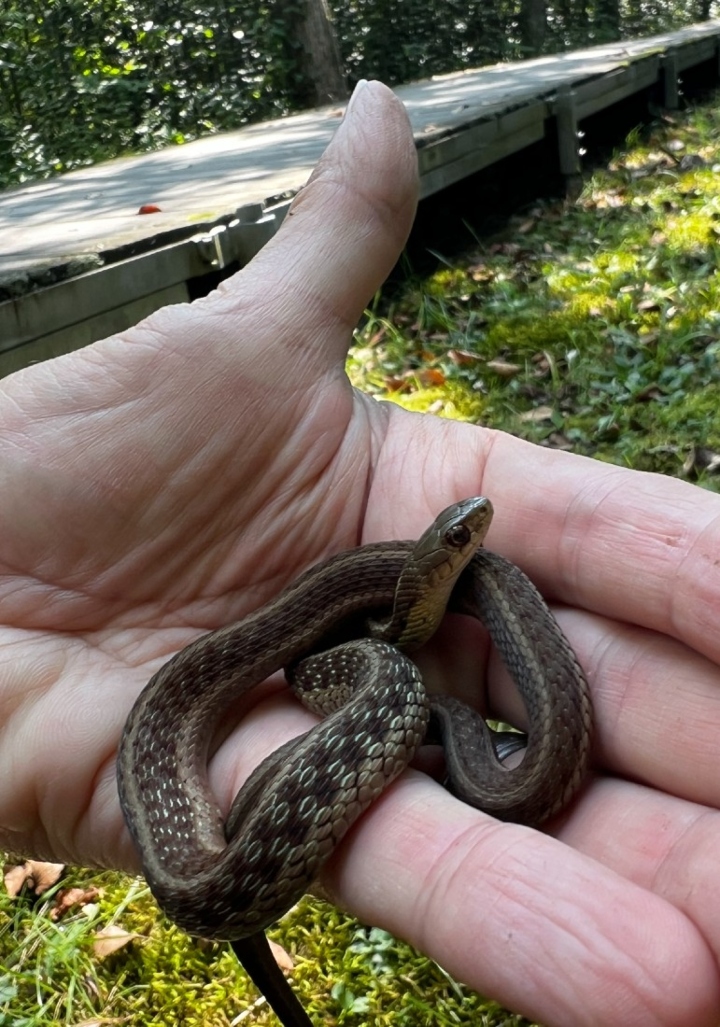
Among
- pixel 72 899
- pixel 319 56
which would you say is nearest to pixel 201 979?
pixel 72 899

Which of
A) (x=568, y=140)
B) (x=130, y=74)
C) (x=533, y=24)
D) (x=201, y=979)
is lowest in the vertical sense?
(x=201, y=979)

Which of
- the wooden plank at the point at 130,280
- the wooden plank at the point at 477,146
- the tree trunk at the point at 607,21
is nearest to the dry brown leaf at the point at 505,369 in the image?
the wooden plank at the point at 130,280

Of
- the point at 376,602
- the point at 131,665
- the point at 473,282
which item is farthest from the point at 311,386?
the point at 473,282

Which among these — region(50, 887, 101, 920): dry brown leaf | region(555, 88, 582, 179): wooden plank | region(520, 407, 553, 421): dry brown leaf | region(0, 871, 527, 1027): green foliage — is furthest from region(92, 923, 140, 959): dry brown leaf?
region(555, 88, 582, 179): wooden plank

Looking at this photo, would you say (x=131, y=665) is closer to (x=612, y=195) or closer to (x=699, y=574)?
(x=699, y=574)

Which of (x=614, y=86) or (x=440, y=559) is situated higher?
(x=614, y=86)

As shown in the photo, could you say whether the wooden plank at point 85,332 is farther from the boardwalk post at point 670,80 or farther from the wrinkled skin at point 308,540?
the boardwalk post at point 670,80

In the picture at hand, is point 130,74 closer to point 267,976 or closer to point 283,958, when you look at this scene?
point 283,958

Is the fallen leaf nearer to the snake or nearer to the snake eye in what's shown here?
the snake
